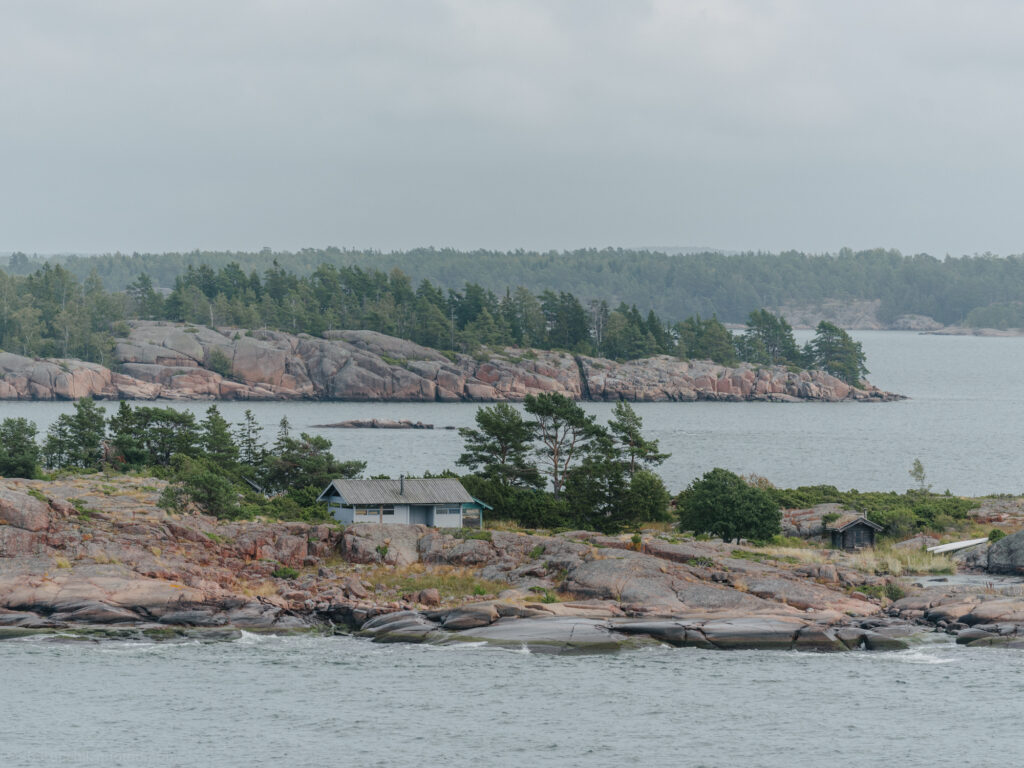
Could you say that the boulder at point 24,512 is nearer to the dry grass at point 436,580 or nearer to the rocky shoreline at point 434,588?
the rocky shoreline at point 434,588

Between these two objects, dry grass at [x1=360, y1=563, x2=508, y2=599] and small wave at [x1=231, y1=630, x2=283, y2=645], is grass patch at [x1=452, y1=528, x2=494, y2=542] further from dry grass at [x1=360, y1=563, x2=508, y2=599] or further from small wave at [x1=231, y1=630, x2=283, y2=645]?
small wave at [x1=231, y1=630, x2=283, y2=645]

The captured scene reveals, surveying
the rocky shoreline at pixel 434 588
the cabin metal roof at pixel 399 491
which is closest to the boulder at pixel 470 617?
the rocky shoreline at pixel 434 588

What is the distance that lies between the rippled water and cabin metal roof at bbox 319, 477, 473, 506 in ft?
45.1

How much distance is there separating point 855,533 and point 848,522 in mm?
783

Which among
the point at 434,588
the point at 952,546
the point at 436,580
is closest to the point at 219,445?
the point at 436,580

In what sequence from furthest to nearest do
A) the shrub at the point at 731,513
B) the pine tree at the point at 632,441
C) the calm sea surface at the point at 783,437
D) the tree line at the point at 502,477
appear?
the calm sea surface at the point at 783,437, the pine tree at the point at 632,441, the tree line at the point at 502,477, the shrub at the point at 731,513

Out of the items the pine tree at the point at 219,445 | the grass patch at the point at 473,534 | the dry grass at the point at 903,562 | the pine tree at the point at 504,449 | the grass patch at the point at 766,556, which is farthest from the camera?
the pine tree at the point at 219,445

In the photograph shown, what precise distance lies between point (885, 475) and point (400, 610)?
71056 mm

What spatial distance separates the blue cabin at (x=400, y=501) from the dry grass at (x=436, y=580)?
5.91 metres

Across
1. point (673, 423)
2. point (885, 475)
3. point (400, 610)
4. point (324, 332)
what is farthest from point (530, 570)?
point (324, 332)

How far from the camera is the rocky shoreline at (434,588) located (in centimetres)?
5150

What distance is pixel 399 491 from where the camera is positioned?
65.4 metres

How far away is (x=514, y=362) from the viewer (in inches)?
7224

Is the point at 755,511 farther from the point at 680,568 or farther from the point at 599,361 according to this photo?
the point at 599,361
